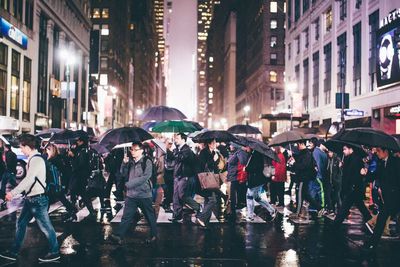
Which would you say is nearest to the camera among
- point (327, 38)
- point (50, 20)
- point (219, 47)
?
point (327, 38)

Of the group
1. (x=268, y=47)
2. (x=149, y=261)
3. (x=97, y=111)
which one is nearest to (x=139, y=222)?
(x=149, y=261)

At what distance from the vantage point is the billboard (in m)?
27.1

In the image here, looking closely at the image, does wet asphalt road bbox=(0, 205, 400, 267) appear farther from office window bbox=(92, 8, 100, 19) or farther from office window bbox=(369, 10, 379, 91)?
office window bbox=(92, 8, 100, 19)

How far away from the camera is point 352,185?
989cm

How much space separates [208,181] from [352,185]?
2.97 meters

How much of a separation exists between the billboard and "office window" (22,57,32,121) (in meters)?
27.0

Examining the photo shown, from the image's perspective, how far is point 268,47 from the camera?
266ft

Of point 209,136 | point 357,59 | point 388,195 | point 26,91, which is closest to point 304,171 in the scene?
point 209,136

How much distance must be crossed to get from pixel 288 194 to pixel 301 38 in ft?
119

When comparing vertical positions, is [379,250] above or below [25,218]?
below

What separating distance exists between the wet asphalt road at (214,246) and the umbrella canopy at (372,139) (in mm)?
1899

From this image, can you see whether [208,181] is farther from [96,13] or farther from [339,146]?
[96,13]

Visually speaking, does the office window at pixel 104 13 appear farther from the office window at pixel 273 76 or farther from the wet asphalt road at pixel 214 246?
the wet asphalt road at pixel 214 246

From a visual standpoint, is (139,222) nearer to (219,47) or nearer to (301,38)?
(301,38)
